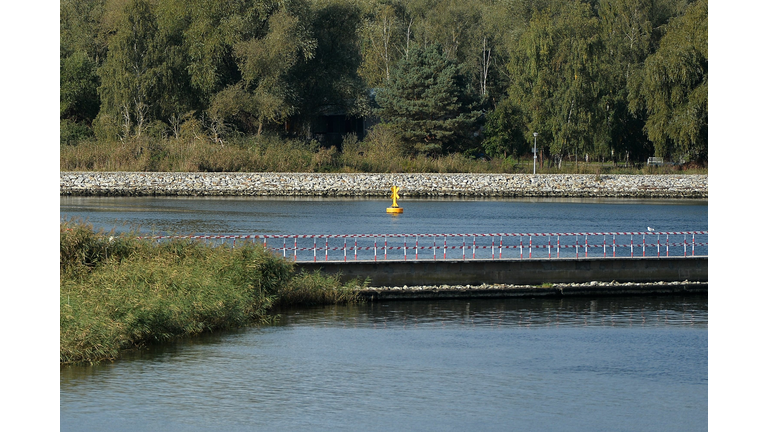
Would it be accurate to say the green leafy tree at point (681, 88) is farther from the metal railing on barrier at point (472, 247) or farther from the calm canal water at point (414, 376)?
the calm canal water at point (414, 376)

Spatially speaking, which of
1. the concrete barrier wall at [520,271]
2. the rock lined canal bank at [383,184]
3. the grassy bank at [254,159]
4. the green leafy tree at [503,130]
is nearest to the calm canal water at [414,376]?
the concrete barrier wall at [520,271]

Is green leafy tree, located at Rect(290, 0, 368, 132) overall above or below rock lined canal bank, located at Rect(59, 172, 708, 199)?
above

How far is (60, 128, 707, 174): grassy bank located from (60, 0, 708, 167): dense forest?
1016 mm

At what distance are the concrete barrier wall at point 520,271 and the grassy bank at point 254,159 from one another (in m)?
47.0

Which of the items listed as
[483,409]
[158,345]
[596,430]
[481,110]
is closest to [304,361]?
[158,345]

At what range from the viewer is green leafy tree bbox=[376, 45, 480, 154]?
78438 millimetres

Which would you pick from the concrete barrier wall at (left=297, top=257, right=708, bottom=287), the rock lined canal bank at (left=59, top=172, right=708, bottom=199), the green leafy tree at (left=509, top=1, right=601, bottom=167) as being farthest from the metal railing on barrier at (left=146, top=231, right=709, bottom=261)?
the green leafy tree at (left=509, top=1, right=601, bottom=167)

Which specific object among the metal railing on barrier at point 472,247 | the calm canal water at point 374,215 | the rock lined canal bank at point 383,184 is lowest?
the metal railing on barrier at point 472,247

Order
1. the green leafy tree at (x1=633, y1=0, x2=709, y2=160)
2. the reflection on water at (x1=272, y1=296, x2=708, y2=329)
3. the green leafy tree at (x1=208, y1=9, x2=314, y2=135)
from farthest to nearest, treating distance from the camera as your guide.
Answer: the green leafy tree at (x1=208, y1=9, x2=314, y2=135) → the green leafy tree at (x1=633, y1=0, x2=709, y2=160) → the reflection on water at (x1=272, y1=296, x2=708, y2=329)

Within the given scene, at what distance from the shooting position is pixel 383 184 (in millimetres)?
80000

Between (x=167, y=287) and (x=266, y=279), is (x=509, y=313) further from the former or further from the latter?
(x=167, y=287)

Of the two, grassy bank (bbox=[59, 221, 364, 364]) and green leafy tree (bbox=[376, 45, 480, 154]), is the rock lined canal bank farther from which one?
grassy bank (bbox=[59, 221, 364, 364])

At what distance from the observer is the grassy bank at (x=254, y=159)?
80562 millimetres

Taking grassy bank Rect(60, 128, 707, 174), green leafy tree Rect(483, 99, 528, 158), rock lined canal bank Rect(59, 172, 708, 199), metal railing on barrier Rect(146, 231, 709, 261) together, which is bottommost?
metal railing on barrier Rect(146, 231, 709, 261)
